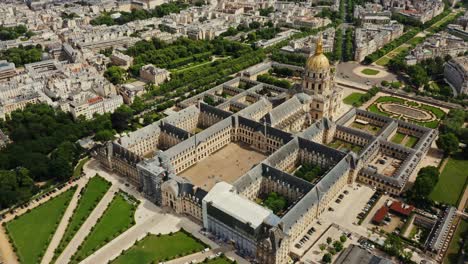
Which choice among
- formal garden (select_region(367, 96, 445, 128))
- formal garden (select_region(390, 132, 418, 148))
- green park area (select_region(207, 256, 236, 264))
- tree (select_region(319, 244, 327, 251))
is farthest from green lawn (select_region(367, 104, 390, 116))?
green park area (select_region(207, 256, 236, 264))

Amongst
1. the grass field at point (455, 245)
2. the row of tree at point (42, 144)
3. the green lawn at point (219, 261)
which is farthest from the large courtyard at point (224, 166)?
the grass field at point (455, 245)

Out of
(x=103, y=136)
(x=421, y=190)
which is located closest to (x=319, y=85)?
(x=421, y=190)

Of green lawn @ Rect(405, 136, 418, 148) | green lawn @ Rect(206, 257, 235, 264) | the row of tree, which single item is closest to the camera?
green lawn @ Rect(206, 257, 235, 264)

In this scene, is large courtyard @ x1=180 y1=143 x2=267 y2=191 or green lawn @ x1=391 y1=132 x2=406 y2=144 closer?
large courtyard @ x1=180 y1=143 x2=267 y2=191

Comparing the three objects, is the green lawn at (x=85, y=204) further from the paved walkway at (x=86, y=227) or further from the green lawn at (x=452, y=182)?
the green lawn at (x=452, y=182)

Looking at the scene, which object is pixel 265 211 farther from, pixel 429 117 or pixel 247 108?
pixel 429 117

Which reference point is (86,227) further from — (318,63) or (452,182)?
(452,182)

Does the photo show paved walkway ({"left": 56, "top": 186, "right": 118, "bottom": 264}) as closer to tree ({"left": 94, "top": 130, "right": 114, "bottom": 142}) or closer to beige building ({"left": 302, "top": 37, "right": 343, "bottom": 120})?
tree ({"left": 94, "top": 130, "right": 114, "bottom": 142})

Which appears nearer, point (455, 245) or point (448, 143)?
point (455, 245)
